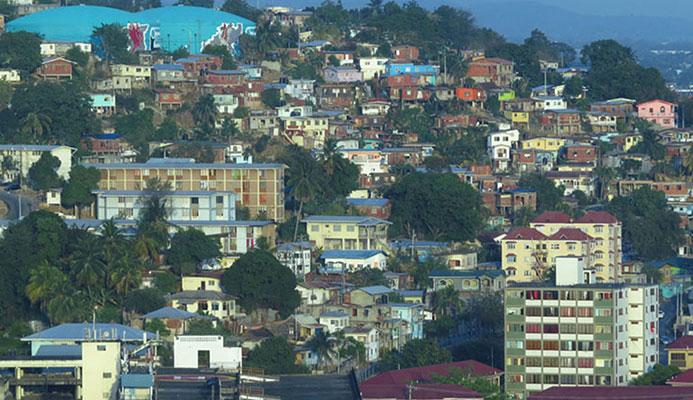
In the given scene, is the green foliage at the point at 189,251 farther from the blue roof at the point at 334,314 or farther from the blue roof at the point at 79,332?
the blue roof at the point at 79,332

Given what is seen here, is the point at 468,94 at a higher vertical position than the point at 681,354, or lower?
higher

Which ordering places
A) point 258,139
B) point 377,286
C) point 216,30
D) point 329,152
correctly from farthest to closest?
point 216,30
point 258,139
point 329,152
point 377,286

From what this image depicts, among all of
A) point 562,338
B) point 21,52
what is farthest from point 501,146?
point 562,338

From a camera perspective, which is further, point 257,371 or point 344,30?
point 344,30

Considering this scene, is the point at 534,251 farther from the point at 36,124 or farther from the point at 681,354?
the point at 36,124

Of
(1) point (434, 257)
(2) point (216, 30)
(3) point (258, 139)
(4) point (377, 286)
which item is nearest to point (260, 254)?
(4) point (377, 286)

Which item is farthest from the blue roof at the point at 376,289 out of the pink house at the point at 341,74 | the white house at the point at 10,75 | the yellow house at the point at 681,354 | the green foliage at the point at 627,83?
the green foliage at the point at 627,83

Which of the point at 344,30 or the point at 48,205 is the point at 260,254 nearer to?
the point at 48,205
